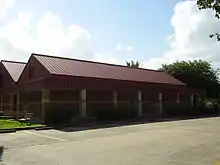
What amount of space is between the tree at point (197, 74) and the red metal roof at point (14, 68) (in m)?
23.6

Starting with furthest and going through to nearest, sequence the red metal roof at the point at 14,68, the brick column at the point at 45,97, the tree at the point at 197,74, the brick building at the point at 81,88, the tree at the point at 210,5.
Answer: the tree at the point at 197,74 < the red metal roof at the point at 14,68 < the brick building at the point at 81,88 < the brick column at the point at 45,97 < the tree at the point at 210,5

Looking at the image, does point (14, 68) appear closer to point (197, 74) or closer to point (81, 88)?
point (81, 88)

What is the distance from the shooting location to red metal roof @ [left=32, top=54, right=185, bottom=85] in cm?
2958

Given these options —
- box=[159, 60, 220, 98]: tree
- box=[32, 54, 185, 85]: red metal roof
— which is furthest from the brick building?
box=[159, 60, 220, 98]: tree

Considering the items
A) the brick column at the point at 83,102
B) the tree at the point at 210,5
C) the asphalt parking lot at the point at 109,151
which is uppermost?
the tree at the point at 210,5

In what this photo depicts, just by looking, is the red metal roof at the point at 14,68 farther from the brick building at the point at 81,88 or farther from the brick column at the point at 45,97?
the brick column at the point at 45,97

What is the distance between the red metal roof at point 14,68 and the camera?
37.0 meters

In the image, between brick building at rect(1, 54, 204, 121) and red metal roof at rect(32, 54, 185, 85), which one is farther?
Answer: red metal roof at rect(32, 54, 185, 85)

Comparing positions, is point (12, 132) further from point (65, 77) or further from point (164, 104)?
point (164, 104)

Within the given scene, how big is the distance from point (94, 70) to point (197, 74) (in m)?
24.0

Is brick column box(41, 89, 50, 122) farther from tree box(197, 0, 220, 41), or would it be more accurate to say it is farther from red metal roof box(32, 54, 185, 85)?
tree box(197, 0, 220, 41)

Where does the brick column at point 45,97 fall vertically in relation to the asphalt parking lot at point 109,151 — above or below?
above

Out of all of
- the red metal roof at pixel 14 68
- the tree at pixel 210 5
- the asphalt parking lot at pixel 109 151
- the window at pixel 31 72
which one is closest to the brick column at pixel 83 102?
the window at pixel 31 72

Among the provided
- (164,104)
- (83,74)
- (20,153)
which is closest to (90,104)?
(83,74)
